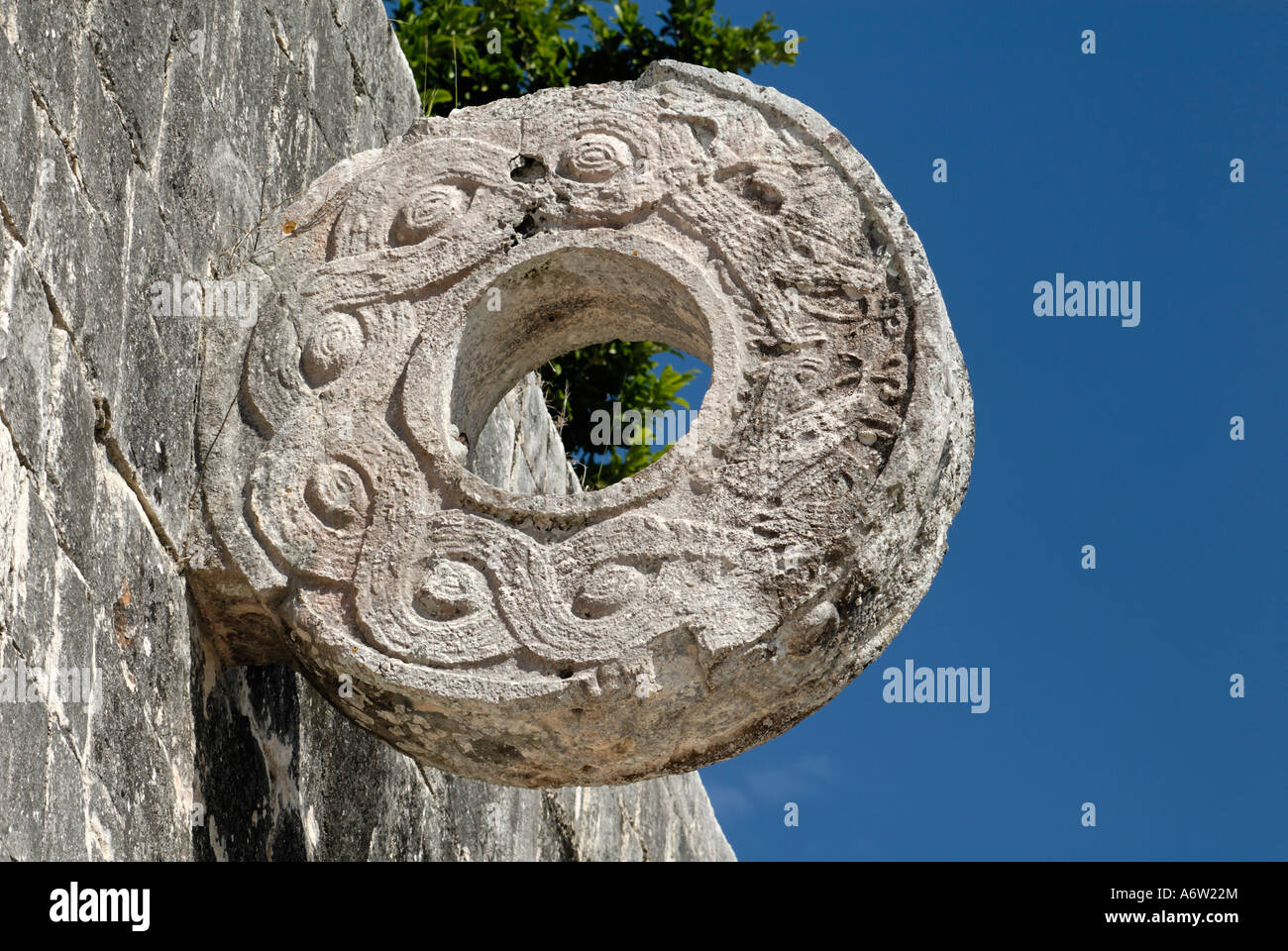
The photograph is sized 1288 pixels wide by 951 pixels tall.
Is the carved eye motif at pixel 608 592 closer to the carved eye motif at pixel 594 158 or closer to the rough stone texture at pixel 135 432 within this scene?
the rough stone texture at pixel 135 432

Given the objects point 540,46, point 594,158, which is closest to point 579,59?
point 540,46

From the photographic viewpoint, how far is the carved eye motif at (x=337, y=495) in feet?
11.2

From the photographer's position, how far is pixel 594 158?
12.4ft

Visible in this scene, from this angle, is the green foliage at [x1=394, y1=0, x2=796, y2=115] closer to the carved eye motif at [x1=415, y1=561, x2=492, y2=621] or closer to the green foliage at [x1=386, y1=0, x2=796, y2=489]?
the green foliage at [x1=386, y1=0, x2=796, y2=489]

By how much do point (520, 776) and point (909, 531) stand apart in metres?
0.89

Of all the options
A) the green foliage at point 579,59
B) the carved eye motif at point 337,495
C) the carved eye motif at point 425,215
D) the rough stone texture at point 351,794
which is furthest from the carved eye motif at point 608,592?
the green foliage at point 579,59

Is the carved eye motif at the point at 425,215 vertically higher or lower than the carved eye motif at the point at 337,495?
higher

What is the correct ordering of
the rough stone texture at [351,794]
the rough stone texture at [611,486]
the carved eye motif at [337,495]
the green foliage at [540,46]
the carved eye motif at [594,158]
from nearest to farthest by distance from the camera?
1. the rough stone texture at [611,486]
2. the carved eye motif at [337,495]
3. the rough stone texture at [351,794]
4. the carved eye motif at [594,158]
5. the green foliage at [540,46]

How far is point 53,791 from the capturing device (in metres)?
2.80

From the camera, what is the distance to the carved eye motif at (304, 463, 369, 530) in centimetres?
343

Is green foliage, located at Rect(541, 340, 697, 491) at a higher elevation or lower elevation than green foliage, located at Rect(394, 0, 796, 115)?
lower

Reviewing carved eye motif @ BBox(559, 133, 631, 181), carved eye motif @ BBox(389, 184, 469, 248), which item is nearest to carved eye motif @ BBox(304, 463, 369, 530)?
carved eye motif @ BBox(389, 184, 469, 248)

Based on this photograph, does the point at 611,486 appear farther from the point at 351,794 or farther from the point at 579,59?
the point at 579,59

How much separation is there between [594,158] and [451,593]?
1056 mm
